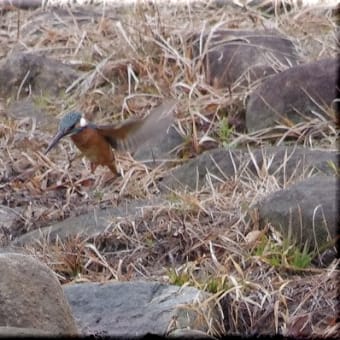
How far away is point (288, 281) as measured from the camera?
18.4ft

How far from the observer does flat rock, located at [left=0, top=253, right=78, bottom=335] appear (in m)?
4.48

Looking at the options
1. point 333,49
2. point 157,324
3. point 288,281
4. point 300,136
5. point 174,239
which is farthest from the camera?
point 333,49

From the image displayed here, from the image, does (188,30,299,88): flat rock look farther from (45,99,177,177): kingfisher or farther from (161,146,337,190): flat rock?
(45,99,177,177): kingfisher

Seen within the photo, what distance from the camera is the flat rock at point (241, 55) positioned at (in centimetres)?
834

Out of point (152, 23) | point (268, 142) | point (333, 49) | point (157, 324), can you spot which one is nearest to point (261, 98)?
point (268, 142)

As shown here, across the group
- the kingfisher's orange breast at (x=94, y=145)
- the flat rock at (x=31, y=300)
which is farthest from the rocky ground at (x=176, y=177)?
the kingfisher's orange breast at (x=94, y=145)

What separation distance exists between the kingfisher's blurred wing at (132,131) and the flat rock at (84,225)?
1.13ft

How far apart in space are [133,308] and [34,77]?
408 cm

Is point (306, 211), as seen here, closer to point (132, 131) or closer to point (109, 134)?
point (132, 131)

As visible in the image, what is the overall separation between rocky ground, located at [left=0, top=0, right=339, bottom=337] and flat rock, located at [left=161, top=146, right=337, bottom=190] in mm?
12

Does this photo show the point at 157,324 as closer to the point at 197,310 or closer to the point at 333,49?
the point at 197,310

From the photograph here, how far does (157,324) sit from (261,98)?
109 inches

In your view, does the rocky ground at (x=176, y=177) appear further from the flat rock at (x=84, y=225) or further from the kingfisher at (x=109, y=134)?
the kingfisher at (x=109, y=134)

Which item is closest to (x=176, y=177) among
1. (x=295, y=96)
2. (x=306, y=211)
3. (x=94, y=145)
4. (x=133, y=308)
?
(x=94, y=145)
